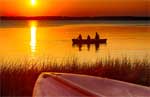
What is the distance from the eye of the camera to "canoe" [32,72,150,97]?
318cm

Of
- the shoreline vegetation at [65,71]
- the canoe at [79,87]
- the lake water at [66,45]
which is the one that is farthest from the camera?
the lake water at [66,45]

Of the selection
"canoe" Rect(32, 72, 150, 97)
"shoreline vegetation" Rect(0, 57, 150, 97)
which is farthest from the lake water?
"canoe" Rect(32, 72, 150, 97)

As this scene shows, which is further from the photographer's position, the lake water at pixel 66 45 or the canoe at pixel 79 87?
the lake water at pixel 66 45

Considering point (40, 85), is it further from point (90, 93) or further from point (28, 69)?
point (28, 69)

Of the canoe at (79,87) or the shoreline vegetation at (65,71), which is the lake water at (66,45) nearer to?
the shoreline vegetation at (65,71)

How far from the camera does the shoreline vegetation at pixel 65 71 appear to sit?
695 centimetres

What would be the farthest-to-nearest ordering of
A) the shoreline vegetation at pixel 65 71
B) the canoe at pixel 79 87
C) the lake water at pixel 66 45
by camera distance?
the lake water at pixel 66 45
the shoreline vegetation at pixel 65 71
the canoe at pixel 79 87

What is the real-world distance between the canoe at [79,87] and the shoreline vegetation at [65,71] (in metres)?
3.41

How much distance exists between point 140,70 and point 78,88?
493 centimetres

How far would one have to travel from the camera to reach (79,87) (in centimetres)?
317

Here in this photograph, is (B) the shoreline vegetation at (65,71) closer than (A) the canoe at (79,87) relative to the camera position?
No

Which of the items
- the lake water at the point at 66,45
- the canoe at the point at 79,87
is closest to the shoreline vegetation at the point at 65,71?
the lake water at the point at 66,45

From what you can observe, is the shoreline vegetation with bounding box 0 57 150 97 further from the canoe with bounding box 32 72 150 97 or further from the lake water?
the canoe with bounding box 32 72 150 97

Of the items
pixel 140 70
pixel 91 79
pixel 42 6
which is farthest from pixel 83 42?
pixel 91 79
